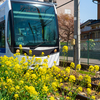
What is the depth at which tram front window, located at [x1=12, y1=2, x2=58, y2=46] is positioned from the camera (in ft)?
24.1

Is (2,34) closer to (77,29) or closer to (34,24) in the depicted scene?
(34,24)

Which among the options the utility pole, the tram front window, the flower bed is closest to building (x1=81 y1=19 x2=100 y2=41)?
the utility pole

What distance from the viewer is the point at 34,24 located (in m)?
7.59

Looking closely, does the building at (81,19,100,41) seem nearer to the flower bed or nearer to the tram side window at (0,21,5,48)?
the tram side window at (0,21,5,48)

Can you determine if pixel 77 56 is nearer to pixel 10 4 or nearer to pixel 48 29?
pixel 48 29

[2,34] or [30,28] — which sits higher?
[30,28]

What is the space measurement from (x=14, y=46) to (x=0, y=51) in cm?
173

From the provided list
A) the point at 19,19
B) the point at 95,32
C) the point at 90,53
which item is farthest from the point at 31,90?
the point at 95,32

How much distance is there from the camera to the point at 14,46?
23.6 ft

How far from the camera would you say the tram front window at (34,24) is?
736 cm

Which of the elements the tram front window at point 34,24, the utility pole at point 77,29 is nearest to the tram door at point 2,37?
the tram front window at point 34,24

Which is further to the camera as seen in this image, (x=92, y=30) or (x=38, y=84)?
(x=92, y=30)

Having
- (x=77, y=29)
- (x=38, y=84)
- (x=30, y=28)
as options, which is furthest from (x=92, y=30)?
(x=38, y=84)

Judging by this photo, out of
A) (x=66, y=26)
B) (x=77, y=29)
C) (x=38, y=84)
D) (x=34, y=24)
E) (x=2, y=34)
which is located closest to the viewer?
(x=38, y=84)
